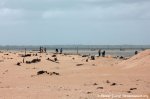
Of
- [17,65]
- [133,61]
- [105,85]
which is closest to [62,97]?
[105,85]

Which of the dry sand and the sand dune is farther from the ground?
the sand dune

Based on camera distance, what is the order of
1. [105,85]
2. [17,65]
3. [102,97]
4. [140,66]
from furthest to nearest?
[17,65]
[140,66]
[105,85]
[102,97]

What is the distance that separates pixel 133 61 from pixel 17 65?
1144cm

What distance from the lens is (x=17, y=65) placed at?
113 ft

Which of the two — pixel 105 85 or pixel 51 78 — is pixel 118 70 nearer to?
pixel 51 78

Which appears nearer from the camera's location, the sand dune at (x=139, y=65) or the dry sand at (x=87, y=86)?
the dry sand at (x=87, y=86)

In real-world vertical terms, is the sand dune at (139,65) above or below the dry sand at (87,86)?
above

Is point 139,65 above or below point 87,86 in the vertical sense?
above

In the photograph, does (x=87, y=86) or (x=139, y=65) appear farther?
(x=139, y=65)

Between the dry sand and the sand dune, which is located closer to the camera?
the dry sand

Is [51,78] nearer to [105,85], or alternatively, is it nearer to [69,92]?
[105,85]

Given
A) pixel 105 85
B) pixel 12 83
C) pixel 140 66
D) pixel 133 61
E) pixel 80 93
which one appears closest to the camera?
pixel 80 93

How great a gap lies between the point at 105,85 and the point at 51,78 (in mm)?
4996

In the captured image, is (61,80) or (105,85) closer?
(105,85)
